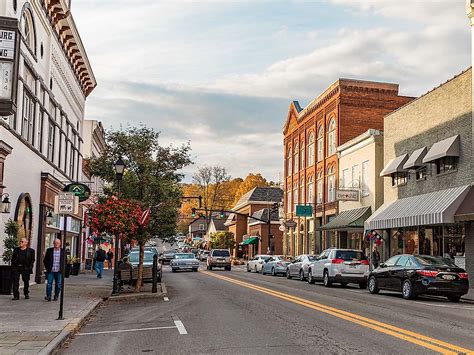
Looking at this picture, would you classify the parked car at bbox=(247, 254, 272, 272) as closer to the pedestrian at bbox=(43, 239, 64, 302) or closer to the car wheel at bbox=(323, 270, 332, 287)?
the car wheel at bbox=(323, 270, 332, 287)

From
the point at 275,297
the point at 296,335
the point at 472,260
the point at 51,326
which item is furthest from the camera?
the point at 472,260

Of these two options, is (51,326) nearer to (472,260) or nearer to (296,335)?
(296,335)

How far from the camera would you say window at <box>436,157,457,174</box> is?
92.9 feet

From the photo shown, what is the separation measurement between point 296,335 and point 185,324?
2844 mm

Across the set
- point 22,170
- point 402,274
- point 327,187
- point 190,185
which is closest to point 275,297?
point 402,274

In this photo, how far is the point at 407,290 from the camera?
20391 mm

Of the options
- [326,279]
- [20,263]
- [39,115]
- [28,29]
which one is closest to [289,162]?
[326,279]

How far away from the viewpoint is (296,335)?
11.0 metres

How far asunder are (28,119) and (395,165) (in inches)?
772

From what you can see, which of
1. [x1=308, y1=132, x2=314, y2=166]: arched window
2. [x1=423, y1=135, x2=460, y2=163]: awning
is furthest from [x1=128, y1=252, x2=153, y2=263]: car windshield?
[x1=308, y1=132, x2=314, y2=166]: arched window

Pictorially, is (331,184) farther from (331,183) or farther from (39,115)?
(39,115)

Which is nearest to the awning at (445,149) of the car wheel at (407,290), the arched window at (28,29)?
the car wheel at (407,290)

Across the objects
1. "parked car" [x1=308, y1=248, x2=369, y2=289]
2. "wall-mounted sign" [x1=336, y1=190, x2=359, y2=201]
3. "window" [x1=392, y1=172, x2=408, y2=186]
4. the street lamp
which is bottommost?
"parked car" [x1=308, y1=248, x2=369, y2=289]

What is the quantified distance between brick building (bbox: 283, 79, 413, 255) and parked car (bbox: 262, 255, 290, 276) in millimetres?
7713
